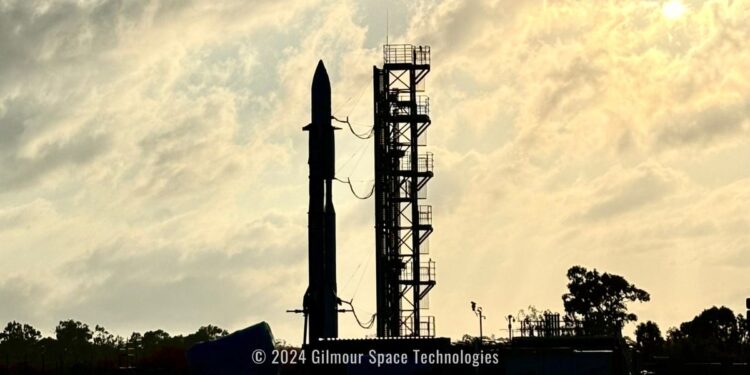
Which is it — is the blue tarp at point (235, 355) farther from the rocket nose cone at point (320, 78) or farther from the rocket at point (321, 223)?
the rocket nose cone at point (320, 78)

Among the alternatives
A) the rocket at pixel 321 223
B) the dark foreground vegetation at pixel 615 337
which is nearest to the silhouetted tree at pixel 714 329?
the dark foreground vegetation at pixel 615 337

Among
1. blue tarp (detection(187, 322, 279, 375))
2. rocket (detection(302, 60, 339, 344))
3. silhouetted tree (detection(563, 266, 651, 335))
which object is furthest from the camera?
silhouetted tree (detection(563, 266, 651, 335))

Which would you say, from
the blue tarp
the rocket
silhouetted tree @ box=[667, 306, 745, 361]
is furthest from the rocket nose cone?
silhouetted tree @ box=[667, 306, 745, 361]

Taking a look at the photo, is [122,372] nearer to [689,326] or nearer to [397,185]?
[397,185]

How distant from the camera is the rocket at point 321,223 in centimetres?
8450

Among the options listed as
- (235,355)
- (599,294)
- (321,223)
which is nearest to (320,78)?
(321,223)

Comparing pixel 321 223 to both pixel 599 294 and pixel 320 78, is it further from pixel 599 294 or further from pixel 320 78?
pixel 599 294

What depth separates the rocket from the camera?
277 feet

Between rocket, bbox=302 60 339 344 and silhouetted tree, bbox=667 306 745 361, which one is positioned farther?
silhouetted tree, bbox=667 306 745 361

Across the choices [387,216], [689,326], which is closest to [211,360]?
Answer: [387,216]

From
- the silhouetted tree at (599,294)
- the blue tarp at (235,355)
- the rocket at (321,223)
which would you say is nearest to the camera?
the blue tarp at (235,355)

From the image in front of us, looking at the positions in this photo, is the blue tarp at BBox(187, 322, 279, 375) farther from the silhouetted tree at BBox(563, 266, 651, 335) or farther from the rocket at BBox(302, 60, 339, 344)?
the silhouetted tree at BBox(563, 266, 651, 335)

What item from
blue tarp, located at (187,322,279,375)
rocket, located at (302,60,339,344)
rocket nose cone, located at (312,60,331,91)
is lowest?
blue tarp, located at (187,322,279,375)

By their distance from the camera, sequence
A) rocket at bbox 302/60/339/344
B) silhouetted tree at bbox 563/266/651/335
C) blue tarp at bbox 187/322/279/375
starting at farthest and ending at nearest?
silhouetted tree at bbox 563/266/651/335, rocket at bbox 302/60/339/344, blue tarp at bbox 187/322/279/375
